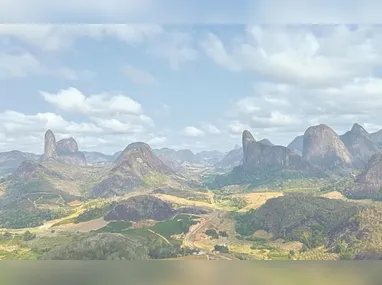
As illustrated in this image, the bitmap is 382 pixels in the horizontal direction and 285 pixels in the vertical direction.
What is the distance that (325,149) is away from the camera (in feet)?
346

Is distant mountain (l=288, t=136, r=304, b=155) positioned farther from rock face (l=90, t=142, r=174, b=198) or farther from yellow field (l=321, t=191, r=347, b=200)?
yellow field (l=321, t=191, r=347, b=200)

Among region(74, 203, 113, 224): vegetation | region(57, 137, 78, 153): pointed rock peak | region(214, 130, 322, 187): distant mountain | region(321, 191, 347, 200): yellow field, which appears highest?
region(57, 137, 78, 153): pointed rock peak

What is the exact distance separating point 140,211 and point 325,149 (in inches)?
2497

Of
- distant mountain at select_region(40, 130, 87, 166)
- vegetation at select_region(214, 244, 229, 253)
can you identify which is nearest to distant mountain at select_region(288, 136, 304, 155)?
distant mountain at select_region(40, 130, 87, 166)

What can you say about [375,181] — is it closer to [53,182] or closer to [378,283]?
[378,283]

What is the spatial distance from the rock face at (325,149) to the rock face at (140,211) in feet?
189

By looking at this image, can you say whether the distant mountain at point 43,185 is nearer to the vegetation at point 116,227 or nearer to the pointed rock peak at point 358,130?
the vegetation at point 116,227

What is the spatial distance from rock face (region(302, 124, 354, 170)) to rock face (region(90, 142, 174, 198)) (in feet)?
111

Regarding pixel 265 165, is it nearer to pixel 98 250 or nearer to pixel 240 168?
pixel 240 168

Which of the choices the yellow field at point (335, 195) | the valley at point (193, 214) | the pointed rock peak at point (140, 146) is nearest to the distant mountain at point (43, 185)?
the valley at point (193, 214)

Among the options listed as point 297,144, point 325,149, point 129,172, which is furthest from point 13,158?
point 325,149

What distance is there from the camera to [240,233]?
47.0m

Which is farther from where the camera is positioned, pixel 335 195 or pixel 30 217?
pixel 335 195

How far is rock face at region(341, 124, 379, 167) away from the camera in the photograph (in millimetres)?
110250
